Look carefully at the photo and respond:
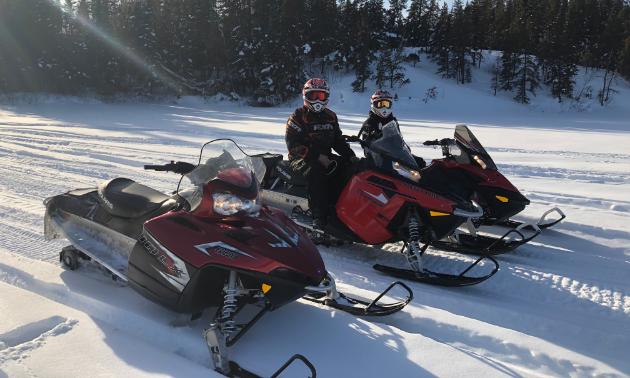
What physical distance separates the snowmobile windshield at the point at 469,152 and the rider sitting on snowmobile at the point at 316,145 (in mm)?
1282

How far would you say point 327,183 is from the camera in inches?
169

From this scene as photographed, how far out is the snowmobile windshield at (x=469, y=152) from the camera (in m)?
4.70

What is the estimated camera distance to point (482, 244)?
4344 millimetres

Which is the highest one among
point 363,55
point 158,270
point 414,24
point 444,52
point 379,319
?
point 414,24

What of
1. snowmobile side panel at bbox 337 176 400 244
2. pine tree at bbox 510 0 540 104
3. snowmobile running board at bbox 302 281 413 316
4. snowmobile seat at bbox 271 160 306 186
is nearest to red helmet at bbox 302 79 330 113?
snowmobile seat at bbox 271 160 306 186

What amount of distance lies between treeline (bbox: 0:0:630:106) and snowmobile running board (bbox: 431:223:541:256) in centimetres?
2449

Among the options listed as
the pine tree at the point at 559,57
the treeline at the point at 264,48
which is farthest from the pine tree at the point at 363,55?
the pine tree at the point at 559,57

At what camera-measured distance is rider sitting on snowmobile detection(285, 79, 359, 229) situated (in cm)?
421

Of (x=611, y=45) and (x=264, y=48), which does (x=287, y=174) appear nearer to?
(x=264, y=48)

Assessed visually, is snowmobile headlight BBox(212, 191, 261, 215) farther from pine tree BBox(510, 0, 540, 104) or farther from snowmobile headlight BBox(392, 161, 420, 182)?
pine tree BBox(510, 0, 540, 104)

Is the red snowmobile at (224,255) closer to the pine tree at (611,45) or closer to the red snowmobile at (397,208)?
the red snowmobile at (397,208)

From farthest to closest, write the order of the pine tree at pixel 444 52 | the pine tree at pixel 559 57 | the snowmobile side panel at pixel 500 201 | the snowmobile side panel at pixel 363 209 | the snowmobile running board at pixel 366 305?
the pine tree at pixel 444 52 → the pine tree at pixel 559 57 → the snowmobile side panel at pixel 500 201 → the snowmobile side panel at pixel 363 209 → the snowmobile running board at pixel 366 305

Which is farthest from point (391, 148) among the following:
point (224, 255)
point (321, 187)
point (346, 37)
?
point (346, 37)

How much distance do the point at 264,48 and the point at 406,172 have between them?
1171 inches
